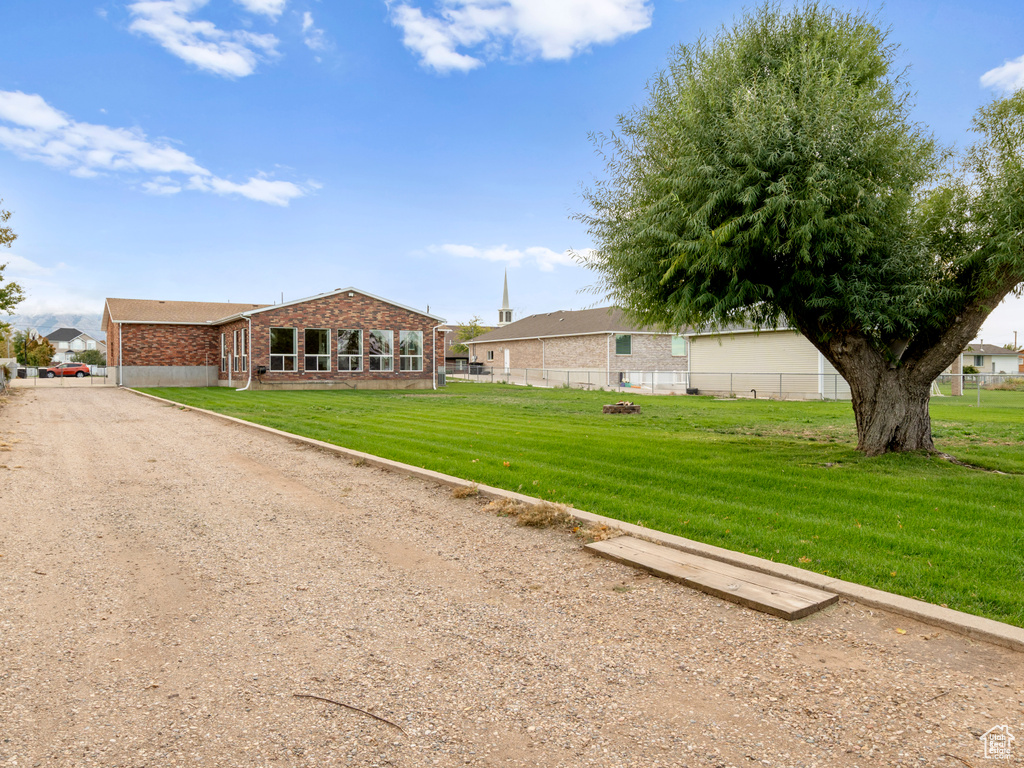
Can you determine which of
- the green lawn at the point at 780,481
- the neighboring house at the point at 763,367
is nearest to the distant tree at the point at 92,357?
the neighboring house at the point at 763,367

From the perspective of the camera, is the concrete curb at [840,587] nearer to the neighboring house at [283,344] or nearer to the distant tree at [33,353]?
the neighboring house at [283,344]

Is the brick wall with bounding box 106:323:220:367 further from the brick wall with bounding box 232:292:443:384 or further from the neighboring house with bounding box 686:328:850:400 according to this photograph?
the neighboring house with bounding box 686:328:850:400

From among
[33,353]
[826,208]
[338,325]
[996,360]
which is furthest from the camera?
[33,353]

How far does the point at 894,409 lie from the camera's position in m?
9.05

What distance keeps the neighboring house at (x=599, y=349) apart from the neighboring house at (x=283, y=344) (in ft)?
31.7

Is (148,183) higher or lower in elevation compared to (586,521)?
higher

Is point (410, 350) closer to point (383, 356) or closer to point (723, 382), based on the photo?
point (383, 356)

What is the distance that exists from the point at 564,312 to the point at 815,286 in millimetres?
36967

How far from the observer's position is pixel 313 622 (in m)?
3.79

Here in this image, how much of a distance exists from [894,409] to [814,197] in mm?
3613

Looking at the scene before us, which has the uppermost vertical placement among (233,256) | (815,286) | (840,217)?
(233,256)

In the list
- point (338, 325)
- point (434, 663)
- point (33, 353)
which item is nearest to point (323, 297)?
point (338, 325)

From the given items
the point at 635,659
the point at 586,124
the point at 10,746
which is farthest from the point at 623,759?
the point at 586,124

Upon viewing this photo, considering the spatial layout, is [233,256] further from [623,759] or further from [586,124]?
[623,759]
